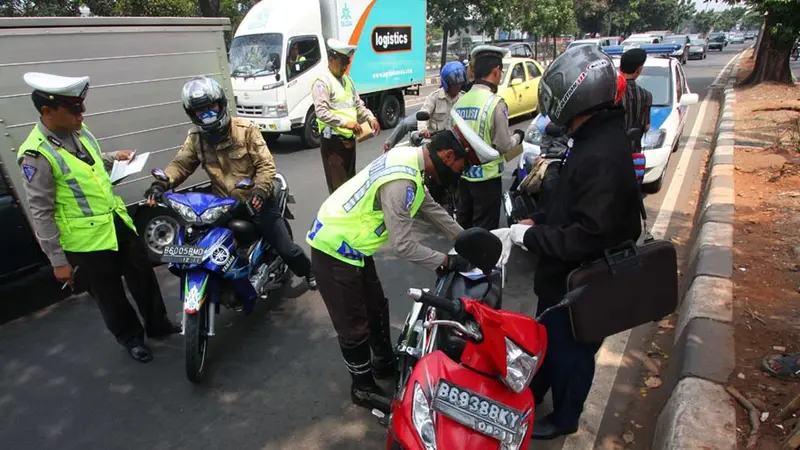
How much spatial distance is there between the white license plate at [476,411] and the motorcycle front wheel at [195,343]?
5.94ft

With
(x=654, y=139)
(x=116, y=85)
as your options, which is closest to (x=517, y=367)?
(x=116, y=85)

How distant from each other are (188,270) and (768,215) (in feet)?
18.1

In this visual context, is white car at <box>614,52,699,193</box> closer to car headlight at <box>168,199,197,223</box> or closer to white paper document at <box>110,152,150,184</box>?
car headlight at <box>168,199,197,223</box>

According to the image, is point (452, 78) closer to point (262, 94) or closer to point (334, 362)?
point (334, 362)

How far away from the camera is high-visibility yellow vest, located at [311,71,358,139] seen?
482 cm

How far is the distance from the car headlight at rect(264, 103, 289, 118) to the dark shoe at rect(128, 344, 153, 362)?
21.1 ft

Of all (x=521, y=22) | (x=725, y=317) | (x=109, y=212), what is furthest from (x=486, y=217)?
(x=521, y=22)

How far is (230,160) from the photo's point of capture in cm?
355

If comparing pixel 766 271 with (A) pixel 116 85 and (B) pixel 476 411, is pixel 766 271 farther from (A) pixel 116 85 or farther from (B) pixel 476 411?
(A) pixel 116 85

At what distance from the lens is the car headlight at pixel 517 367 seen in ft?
5.50

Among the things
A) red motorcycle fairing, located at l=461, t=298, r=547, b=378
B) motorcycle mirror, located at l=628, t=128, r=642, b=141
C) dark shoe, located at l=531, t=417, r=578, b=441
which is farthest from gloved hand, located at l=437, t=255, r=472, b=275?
motorcycle mirror, located at l=628, t=128, r=642, b=141

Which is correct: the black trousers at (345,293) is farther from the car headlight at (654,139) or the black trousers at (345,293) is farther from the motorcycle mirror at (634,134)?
the car headlight at (654,139)

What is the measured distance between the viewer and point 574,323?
2100mm

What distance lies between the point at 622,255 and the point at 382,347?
59.4 inches
